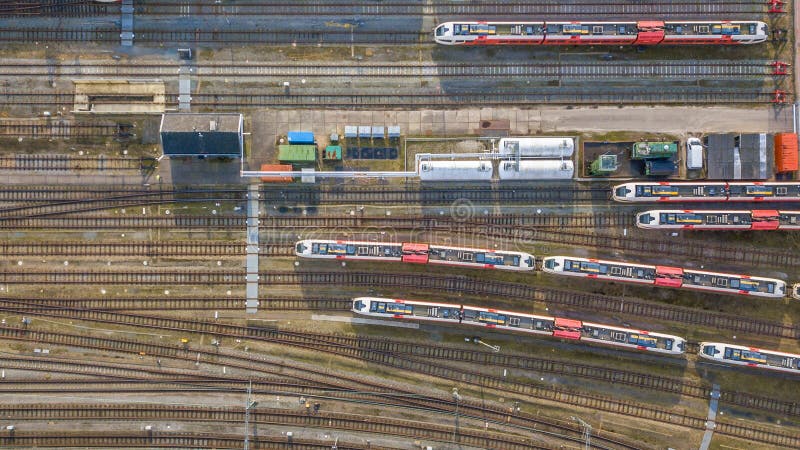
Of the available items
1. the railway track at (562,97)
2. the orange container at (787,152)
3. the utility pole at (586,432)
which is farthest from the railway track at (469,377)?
the orange container at (787,152)

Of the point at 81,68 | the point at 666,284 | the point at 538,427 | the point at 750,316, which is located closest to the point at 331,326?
the point at 538,427

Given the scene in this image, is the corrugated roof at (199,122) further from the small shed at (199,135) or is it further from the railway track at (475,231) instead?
the railway track at (475,231)

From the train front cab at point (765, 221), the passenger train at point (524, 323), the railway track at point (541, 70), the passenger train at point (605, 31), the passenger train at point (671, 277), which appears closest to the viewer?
the train front cab at point (765, 221)

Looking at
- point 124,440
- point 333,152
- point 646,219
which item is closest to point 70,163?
point 333,152

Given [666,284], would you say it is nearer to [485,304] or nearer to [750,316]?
[750,316]

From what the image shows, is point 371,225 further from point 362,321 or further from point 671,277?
point 671,277
